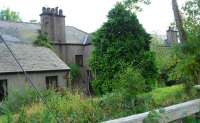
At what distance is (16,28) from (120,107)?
27.8m

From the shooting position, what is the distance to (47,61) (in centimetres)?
2919

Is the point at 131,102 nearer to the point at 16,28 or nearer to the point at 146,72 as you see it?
the point at 146,72

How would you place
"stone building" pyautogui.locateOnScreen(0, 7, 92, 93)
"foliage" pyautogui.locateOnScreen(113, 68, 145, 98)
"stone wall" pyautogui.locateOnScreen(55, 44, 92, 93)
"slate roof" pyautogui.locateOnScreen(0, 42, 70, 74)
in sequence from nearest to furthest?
"foliage" pyautogui.locateOnScreen(113, 68, 145, 98), "slate roof" pyautogui.locateOnScreen(0, 42, 70, 74), "stone building" pyautogui.locateOnScreen(0, 7, 92, 93), "stone wall" pyautogui.locateOnScreen(55, 44, 92, 93)

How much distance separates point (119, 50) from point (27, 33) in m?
21.8

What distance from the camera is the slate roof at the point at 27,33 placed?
33156 millimetres

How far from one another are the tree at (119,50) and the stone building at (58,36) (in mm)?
17652

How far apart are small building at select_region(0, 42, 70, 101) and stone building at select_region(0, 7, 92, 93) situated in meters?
3.06

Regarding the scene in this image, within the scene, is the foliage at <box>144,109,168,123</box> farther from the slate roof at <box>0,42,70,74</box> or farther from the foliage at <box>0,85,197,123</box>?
the slate roof at <box>0,42,70,74</box>

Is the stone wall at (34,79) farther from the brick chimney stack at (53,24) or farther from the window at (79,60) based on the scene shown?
the window at (79,60)

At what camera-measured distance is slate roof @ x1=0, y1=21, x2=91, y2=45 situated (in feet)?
109

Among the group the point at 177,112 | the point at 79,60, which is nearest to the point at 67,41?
the point at 79,60

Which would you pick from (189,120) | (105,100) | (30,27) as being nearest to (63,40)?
(30,27)

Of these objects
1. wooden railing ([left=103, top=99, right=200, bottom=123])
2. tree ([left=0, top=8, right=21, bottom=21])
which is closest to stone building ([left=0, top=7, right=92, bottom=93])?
tree ([left=0, top=8, right=21, bottom=21])

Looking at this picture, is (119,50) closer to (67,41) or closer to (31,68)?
(31,68)
